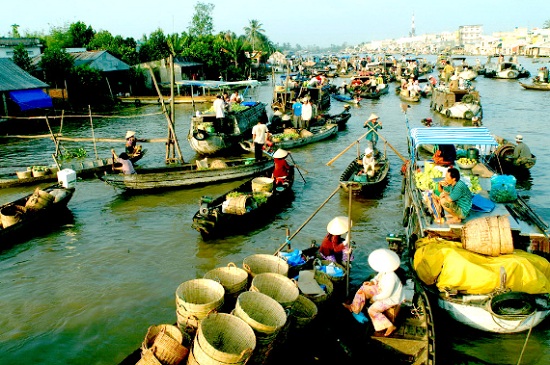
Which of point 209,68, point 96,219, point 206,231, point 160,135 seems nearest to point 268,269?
point 206,231

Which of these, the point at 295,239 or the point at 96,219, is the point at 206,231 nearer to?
the point at 295,239

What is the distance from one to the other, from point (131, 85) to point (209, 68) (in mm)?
9000

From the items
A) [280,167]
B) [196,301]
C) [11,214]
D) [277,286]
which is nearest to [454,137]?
[280,167]

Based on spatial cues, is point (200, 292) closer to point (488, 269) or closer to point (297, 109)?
point (488, 269)

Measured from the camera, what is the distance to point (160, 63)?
127 feet

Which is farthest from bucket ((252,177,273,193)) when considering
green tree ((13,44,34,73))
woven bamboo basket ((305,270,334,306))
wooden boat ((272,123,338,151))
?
green tree ((13,44,34,73))

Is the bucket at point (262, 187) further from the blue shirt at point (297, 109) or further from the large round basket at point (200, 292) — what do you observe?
the blue shirt at point (297, 109)

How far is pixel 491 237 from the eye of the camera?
22.6ft

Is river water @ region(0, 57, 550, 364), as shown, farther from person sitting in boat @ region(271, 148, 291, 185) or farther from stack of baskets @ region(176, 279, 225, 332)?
stack of baskets @ region(176, 279, 225, 332)

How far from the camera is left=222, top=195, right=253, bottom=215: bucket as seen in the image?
422 inches

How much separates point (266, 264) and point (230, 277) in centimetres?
78

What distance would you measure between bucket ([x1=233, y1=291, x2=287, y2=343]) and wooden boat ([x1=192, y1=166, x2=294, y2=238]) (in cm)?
448

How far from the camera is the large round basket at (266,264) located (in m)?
7.17

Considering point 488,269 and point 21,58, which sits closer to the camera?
point 488,269
